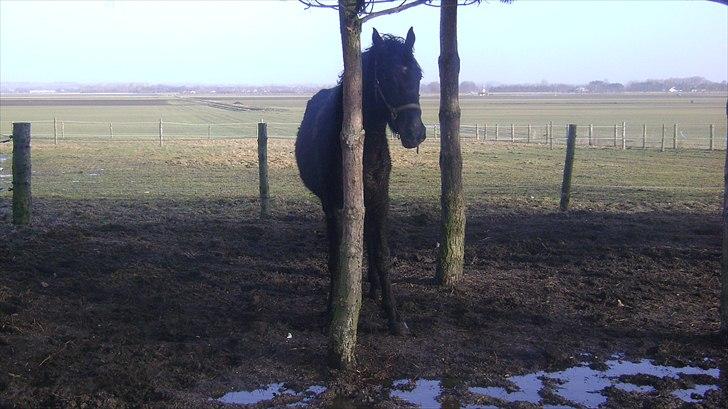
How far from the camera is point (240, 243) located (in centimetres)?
963

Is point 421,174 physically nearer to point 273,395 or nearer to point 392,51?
point 392,51

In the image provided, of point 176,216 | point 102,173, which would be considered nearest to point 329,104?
point 176,216

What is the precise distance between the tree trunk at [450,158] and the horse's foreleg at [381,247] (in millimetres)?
1431

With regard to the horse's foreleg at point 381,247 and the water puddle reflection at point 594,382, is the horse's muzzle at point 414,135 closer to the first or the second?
the horse's foreleg at point 381,247

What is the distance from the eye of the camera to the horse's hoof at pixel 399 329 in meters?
6.17

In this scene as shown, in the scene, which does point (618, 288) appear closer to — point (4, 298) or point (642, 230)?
point (642, 230)

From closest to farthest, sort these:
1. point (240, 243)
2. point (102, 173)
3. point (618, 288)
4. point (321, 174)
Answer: point (321, 174), point (618, 288), point (240, 243), point (102, 173)

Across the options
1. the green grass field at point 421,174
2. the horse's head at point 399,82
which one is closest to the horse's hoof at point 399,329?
the horse's head at point 399,82

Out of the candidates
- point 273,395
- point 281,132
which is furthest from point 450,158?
point 281,132

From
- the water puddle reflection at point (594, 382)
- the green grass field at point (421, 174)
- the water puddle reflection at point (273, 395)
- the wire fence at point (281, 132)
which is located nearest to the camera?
the water puddle reflection at point (273, 395)

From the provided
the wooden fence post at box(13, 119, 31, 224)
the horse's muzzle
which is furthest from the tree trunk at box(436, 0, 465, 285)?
the wooden fence post at box(13, 119, 31, 224)

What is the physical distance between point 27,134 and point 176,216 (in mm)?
2495

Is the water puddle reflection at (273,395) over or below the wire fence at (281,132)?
below

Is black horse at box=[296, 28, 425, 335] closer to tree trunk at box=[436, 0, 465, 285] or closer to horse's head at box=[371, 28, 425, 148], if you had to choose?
horse's head at box=[371, 28, 425, 148]
